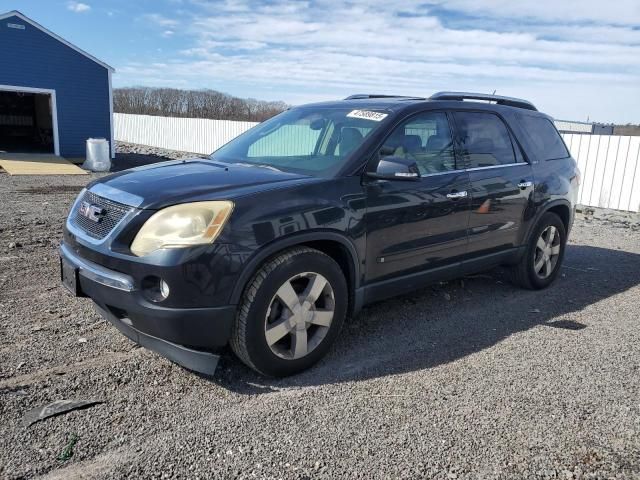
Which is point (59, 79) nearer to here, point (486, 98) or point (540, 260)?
point (486, 98)

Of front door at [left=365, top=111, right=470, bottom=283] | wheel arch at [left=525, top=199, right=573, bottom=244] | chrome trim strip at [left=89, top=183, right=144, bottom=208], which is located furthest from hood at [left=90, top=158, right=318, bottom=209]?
wheel arch at [left=525, top=199, right=573, bottom=244]

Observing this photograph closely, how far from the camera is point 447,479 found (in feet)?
8.06

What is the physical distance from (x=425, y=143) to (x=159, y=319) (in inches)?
100

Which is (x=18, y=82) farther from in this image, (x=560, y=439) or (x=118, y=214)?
(x=560, y=439)

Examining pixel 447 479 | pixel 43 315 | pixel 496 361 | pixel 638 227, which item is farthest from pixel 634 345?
pixel 638 227

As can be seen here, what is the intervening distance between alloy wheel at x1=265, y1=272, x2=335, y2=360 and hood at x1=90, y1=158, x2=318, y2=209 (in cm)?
65

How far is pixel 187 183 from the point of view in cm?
325

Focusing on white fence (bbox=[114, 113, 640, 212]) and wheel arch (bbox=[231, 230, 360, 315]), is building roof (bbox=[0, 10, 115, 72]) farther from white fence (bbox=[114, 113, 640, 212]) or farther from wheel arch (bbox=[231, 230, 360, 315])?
wheel arch (bbox=[231, 230, 360, 315])

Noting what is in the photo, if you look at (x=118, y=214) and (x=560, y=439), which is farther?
(x=118, y=214)

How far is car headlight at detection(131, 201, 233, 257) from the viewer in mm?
2891

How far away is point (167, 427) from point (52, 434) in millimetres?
578

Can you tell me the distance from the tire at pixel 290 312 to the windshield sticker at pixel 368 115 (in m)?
1.27

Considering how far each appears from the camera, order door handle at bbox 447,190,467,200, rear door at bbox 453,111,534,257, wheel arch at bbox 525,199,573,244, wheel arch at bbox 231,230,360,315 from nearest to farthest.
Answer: wheel arch at bbox 231,230,360,315 → door handle at bbox 447,190,467,200 → rear door at bbox 453,111,534,257 → wheel arch at bbox 525,199,573,244

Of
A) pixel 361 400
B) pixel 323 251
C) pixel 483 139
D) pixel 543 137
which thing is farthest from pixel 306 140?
pixel 543 137
